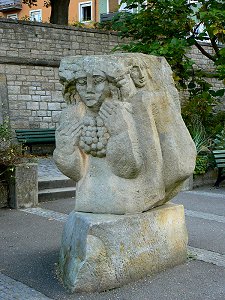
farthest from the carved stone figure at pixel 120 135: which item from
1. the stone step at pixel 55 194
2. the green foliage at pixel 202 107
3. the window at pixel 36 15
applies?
the window at pixel 36 15

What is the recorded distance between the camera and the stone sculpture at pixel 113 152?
4.49 meters

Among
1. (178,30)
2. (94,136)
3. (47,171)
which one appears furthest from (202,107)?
(94,136)

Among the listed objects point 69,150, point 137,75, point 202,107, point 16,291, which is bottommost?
point 16,291

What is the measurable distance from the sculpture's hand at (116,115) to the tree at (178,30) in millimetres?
7147

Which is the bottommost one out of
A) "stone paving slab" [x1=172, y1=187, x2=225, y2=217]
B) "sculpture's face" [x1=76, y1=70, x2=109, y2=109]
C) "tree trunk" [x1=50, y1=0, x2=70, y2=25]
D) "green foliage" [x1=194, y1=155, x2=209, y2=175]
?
"stone paving slab" [x1=172, y1=187, x2=225, y2=217]

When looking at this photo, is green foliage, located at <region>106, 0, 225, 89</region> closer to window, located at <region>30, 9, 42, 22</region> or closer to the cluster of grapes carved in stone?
the cluster of grapes carved in stone

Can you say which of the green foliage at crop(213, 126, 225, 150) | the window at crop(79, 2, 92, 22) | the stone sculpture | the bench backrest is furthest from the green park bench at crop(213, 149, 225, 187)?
the window at crop(79, 2, 92, 22)

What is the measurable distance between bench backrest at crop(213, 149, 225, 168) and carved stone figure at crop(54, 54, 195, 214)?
6.08 meters

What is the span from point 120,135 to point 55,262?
1.51 m

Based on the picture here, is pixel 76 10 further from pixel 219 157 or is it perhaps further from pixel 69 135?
pixel 69 135

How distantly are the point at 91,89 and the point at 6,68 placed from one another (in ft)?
39.6

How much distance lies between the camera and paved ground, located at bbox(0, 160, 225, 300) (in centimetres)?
438

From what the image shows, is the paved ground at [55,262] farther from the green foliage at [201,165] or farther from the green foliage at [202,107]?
the green foliage at [202,107]

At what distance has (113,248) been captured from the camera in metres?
4.49
